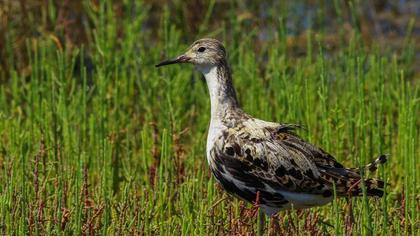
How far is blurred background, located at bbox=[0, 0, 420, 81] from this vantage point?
8695mm

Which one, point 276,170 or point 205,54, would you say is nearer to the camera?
point 276,170

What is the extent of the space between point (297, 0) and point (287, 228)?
238 inches

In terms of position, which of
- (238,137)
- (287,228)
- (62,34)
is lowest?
(287,228)

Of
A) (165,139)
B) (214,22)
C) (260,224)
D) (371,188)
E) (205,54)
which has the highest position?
(214,22)

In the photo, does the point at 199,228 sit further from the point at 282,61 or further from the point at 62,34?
the point at 62,34

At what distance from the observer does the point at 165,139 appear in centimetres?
551

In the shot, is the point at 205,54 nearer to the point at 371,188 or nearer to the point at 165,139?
the point at 165,139

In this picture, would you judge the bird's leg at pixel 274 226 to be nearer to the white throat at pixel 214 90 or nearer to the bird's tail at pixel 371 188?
the bird's tail at pixel 371 188

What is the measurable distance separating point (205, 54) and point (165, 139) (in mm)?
770

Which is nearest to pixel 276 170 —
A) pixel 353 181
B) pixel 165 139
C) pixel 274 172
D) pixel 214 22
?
pixel 274 172

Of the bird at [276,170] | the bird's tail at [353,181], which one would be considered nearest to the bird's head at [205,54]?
the bird at [276,170]

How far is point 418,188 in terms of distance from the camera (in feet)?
20.5

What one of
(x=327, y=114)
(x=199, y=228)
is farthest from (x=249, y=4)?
(x=199, y=228)

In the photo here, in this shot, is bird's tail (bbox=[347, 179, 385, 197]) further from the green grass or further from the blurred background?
the blurred background
